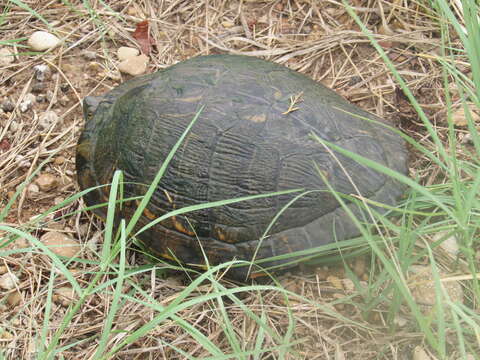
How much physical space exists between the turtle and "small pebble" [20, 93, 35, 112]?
0.88 m

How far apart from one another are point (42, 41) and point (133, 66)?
551mm

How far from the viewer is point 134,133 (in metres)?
2.08

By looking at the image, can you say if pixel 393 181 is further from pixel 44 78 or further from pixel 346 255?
pixel 44 78

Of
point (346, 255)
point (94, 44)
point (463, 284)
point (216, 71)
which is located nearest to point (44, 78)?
point (94, 44)

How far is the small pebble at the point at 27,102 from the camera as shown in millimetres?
2744

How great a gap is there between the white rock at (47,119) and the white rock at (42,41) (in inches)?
17.2

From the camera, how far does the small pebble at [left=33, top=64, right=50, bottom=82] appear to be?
2.82 m

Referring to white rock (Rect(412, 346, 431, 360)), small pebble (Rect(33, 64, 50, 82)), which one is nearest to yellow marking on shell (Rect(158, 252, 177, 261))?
white rock (Rect(412, 346, 431, 360))

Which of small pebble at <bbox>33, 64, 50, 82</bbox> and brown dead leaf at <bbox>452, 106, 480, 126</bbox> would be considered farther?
small pebble at <bbox>33, 64, 50, 82</bbox>

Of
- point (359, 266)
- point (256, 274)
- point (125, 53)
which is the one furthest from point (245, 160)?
point (125, 53)

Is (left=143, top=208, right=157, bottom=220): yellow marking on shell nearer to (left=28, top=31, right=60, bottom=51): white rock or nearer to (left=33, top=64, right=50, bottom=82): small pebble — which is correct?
(left=33, top=64, right=50, bottom=82): small pebble

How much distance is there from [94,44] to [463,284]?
7.62 feet

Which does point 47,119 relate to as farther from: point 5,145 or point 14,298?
point 14,298

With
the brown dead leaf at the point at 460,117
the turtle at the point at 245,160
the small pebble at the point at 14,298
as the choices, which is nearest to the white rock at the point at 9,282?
the small pebble at the point at 14,298
